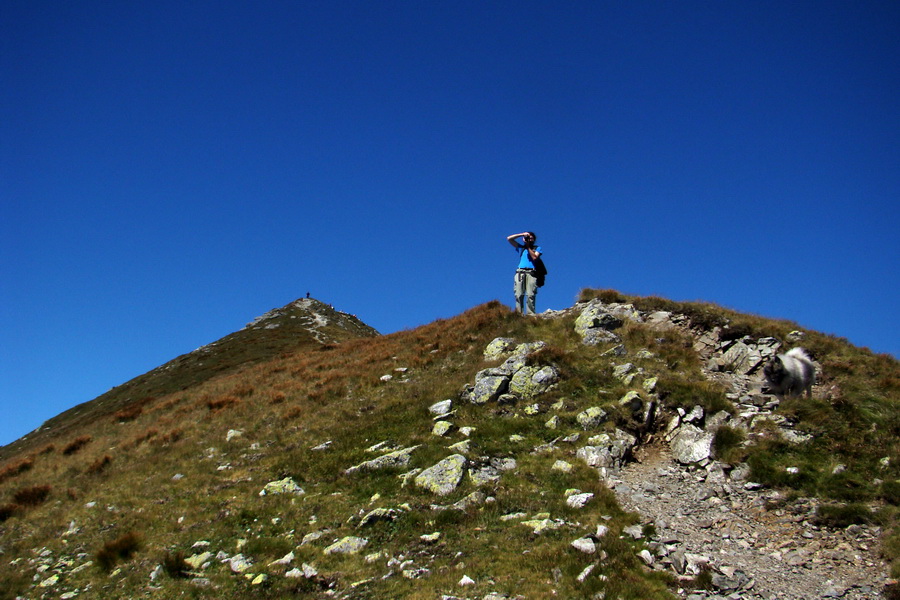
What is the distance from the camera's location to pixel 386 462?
52.2 ft

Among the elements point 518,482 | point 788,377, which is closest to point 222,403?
point 518,482

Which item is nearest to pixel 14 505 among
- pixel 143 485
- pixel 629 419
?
pixel 143 485

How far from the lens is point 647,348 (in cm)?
2008

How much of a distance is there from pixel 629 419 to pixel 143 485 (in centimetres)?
1638

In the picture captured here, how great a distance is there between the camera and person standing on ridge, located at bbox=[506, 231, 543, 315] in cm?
2486

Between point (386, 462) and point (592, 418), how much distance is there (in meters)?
6.32

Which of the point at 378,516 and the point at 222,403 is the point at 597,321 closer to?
the point at 378,516

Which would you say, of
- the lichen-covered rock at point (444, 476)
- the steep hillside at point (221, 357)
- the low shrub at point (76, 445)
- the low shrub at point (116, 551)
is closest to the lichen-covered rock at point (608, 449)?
the lichen-covered rock at point (444, 476)

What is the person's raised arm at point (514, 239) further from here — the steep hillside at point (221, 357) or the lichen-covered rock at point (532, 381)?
the steep hillside at point (221, 357)

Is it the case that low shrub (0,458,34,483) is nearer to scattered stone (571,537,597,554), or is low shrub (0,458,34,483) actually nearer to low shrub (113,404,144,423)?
low shrub (113,404,144,423)

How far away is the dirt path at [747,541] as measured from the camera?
9.25 m

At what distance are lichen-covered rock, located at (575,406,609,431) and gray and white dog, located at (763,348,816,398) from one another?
4903 mm

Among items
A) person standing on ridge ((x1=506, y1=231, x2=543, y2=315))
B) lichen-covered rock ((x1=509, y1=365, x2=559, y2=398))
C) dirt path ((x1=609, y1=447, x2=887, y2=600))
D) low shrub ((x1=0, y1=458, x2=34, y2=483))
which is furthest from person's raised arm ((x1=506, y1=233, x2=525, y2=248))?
low shrub ((x1=0, y1=458, x2=34, y2=483))

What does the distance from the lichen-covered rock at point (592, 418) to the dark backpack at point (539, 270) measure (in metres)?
9.56
